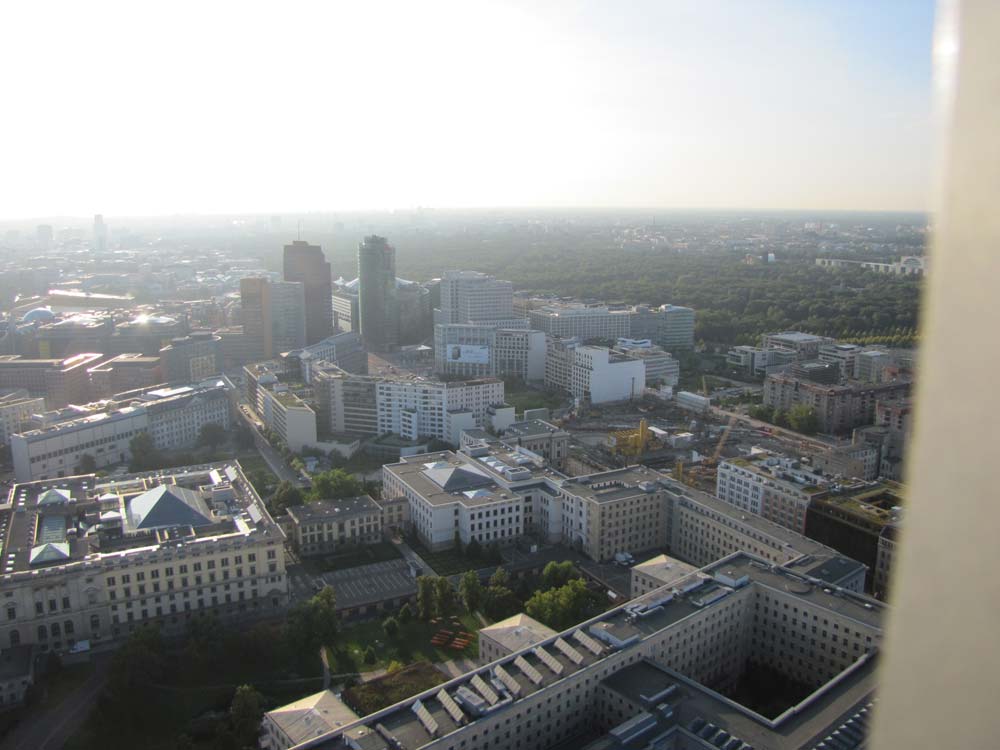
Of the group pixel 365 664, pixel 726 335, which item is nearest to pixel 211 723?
pixel 365 664

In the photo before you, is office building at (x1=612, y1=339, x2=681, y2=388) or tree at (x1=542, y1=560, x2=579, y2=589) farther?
office building at (x1=612, y1=339, x2=681, y2=388)

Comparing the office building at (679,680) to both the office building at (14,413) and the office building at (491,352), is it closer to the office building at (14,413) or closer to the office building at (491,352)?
the office building at (14,413)

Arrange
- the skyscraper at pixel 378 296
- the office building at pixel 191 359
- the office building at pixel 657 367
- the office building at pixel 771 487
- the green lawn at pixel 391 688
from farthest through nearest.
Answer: the skyscraper at pixel 378 296
the office building at pixel 657 367
the office building at pixel 191 359
the office building at pixel 771 487
the green lawn at pixel 391 688

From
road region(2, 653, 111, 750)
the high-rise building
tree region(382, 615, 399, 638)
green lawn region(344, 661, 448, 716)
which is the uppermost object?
the high-rise building

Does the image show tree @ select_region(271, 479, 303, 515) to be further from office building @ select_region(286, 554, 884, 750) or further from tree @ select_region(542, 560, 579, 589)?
office building @ select_region(286, 554, 884, 750)

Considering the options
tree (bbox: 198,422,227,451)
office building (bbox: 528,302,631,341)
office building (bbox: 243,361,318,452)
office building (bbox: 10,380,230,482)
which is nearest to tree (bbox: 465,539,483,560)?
office building (bbox: 243,361,318,452)

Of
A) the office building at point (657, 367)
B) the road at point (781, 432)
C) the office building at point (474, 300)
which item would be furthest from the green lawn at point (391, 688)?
the office building at point (474, 300)
